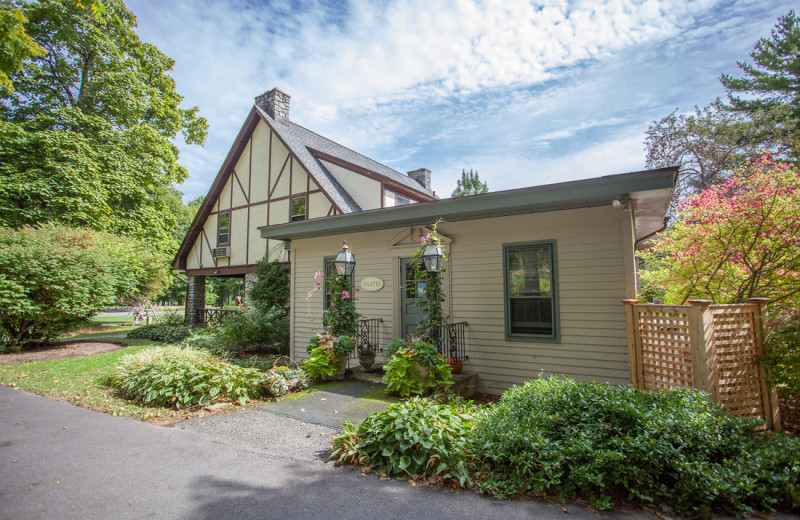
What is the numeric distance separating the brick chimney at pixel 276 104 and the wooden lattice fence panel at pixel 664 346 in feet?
45.8

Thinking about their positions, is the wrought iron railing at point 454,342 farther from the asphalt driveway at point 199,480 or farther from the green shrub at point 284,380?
the asphalt driveway at point 199,480

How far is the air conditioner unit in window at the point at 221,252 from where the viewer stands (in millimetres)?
14414

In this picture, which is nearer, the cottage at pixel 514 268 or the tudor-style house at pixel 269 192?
the cottage at pixel 514 268

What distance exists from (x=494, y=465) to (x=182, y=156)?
63.8ft

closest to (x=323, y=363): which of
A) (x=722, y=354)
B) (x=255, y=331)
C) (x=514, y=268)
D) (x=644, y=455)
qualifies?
(x=514, y=268)

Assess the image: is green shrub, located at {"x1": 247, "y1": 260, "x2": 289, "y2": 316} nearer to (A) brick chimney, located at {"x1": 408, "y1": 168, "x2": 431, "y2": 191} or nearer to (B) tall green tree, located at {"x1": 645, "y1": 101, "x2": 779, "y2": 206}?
(A) brick chimney, located at {"x1": 408, "y1": 168, "x2": 431, "y2": 191}

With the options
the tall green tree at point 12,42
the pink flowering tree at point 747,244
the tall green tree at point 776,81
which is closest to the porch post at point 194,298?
the tall green tree at point 12,42

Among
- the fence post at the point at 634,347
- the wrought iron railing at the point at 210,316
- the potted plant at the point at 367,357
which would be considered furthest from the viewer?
the wrought iron railing at the point at 210,316

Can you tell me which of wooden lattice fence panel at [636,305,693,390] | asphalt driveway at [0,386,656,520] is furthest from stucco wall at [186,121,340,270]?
wooden lattice fence panel at [636,305,693,390]

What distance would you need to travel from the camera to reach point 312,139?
15289 mm

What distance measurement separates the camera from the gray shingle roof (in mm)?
12221

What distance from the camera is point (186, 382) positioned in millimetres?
5441

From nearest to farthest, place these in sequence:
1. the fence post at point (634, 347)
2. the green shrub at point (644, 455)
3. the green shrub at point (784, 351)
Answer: the green shrub at point (644, 455)
the green shrub at point (784, 351)
the fence post at point (634, 347)

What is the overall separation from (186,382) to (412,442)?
392cm
